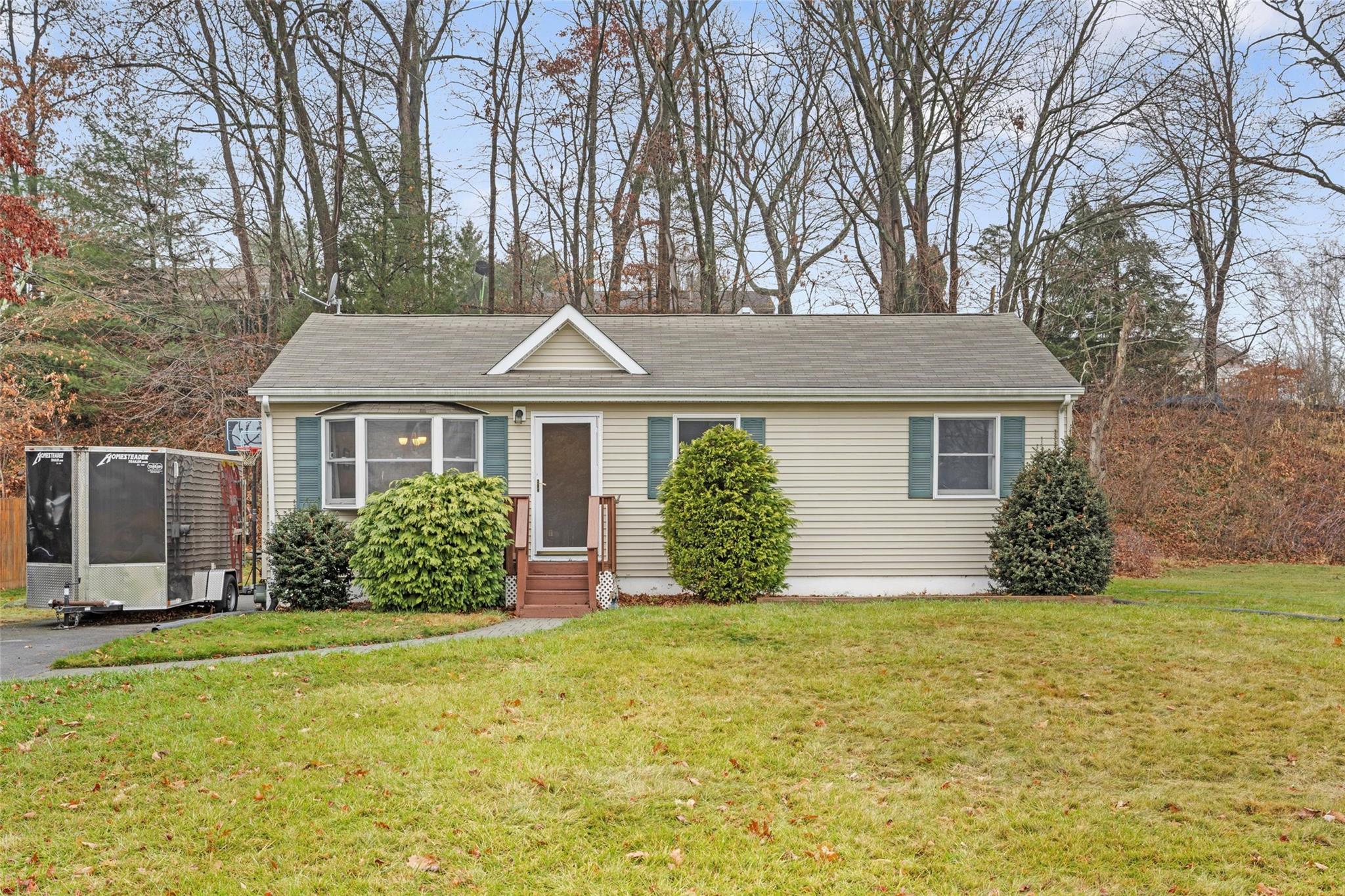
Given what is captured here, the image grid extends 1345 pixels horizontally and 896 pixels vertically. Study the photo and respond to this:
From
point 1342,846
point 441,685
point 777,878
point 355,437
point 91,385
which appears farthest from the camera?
→ point 91,385

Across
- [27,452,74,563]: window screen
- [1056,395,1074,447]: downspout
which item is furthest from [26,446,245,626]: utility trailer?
[1056,395,1074,447]: downspout

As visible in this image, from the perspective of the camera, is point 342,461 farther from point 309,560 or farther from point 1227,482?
point 1227,482

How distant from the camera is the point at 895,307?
73.5 feet

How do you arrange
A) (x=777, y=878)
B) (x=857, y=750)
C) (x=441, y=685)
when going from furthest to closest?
(x=441, y=685) < (x=857, y=750) < (x=777, y=878)

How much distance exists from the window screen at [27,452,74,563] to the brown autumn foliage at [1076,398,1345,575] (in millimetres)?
16121

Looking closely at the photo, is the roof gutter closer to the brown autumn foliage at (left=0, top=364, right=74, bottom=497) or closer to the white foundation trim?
the white foundation trim

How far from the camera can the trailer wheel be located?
12664mm

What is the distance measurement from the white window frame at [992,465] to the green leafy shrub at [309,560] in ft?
24.7

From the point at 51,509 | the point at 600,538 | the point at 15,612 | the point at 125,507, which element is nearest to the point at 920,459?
the point at 600,538

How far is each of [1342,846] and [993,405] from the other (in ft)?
27.9

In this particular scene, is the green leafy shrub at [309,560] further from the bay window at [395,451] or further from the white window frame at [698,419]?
the white window frame at [698,419]

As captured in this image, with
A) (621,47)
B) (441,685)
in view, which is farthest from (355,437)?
(621,47)

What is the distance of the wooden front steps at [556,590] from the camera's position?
11312 mm

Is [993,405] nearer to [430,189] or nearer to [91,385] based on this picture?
[430,189]
